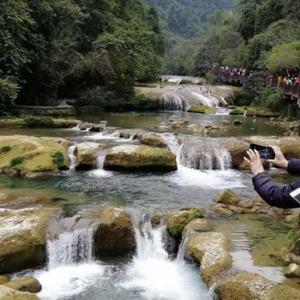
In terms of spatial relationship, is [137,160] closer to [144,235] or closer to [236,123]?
[144,235]

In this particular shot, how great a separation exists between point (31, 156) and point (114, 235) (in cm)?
693

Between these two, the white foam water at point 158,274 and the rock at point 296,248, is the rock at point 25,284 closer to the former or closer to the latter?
the white foam water at point 158,274

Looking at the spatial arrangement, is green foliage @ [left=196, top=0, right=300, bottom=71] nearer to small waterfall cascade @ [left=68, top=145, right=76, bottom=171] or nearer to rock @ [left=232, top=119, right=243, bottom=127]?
rock @ [left=232, top=119, right=243, bottom=127]

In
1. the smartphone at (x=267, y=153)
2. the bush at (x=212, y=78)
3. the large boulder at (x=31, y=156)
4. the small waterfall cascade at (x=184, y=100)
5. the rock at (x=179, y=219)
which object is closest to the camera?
the smartphone at (x=267, y=153)

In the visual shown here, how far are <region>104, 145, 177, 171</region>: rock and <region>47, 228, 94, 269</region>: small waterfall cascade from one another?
21.0 feet

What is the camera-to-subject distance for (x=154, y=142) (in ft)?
65.2

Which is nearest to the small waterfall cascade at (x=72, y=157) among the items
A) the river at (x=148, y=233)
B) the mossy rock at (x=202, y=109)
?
the river at (x=148, y=233)

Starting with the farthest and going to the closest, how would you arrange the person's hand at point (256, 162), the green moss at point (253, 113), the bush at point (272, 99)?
the green moss at point (253, 113) → the bush at point (272, 99) → the person's hand at point (256, 162)

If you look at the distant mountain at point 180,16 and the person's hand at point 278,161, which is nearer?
the person's hand at point 278,161

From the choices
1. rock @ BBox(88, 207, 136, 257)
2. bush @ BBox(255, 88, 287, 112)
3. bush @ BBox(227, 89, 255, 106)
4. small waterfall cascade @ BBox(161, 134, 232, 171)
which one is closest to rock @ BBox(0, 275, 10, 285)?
rock @ BBox(88, 207, 136, 257)

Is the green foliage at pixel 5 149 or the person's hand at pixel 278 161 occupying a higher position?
the person's hand at pixel 278 161

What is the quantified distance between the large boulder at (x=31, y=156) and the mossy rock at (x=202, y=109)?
18.4m

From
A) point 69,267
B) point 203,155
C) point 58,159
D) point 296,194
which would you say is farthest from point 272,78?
point 296,194

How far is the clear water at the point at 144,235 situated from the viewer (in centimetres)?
959
